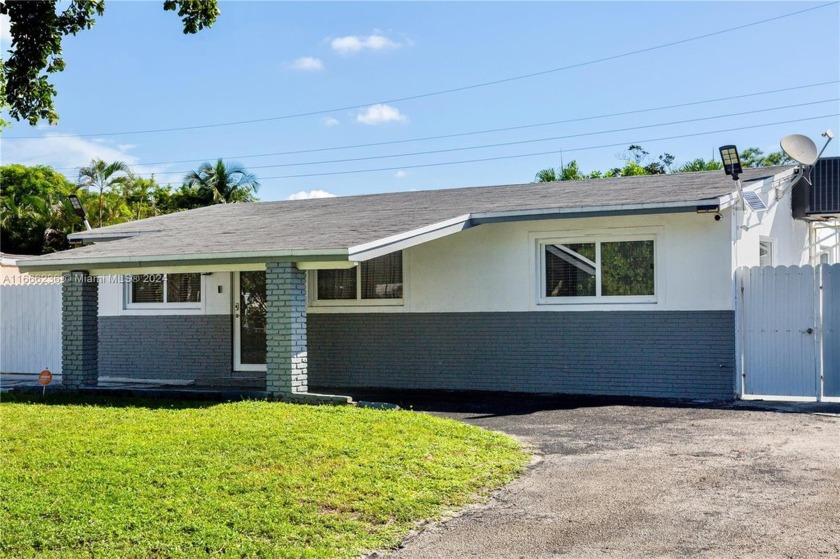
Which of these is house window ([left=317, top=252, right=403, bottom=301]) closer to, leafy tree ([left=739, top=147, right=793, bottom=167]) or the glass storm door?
the glass storm door

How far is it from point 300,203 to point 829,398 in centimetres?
Answer: 1066

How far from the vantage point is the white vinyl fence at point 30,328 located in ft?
57.9

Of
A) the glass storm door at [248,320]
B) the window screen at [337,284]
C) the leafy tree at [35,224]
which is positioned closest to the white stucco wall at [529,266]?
the window screen at [337,284]

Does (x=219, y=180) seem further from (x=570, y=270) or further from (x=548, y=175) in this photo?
(x=570, y=270)

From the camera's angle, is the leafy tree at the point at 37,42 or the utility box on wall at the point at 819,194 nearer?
the leafy tree at the point at 37,42

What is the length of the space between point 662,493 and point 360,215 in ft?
29.1

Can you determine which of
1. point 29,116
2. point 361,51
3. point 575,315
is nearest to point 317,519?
point 29,116

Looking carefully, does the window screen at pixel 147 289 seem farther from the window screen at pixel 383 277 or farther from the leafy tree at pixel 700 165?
the leafy tree at pixel 700 165

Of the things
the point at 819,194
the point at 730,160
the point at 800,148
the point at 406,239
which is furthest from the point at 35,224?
the point at 800,148

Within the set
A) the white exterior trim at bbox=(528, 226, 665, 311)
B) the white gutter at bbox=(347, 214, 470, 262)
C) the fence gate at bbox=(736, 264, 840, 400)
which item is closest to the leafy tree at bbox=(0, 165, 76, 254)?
the white gutter at bbox=(347, 214, 470, 262)

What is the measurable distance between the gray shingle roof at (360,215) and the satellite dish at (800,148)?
629mm

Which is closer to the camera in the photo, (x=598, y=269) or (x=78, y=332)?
(x=598, y=269)

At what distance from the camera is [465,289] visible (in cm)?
1452

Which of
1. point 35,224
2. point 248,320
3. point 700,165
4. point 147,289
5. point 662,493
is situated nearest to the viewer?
point 662,493
